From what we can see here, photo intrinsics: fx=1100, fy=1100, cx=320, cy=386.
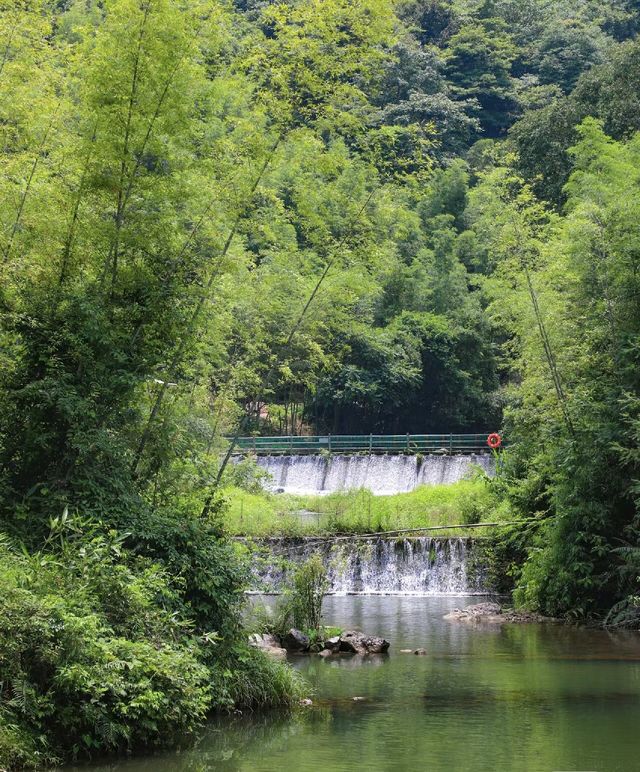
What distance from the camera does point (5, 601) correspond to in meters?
8.61

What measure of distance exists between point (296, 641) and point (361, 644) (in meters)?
0.95

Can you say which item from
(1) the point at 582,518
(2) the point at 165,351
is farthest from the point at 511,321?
(2) the point at 165,351

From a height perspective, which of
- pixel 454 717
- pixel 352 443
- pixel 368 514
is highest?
pixel 352 443

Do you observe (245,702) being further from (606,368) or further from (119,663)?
(606,368)

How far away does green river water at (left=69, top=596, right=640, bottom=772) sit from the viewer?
9.03 metres

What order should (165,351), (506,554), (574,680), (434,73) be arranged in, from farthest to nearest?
(434,73) → (506,554) → (574,680) → (165,351)

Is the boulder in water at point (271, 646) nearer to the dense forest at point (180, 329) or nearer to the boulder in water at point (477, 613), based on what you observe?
the dense forest at point (180, 329)

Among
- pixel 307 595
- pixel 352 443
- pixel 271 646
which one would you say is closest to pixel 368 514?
pixel 307 595

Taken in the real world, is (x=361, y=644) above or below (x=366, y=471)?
below

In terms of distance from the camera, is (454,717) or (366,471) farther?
(366,471)

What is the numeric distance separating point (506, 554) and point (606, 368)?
497cm

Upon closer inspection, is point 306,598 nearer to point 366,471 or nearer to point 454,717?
point 454,717

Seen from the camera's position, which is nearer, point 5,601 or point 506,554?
point 5,601

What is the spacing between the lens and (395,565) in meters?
23.5
